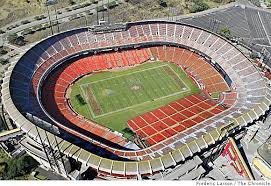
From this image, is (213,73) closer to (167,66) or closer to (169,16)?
(167,66)

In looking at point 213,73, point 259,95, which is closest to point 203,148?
point 259,95

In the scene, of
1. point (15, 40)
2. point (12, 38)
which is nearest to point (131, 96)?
point (15, 40)

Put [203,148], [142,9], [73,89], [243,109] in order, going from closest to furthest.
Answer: [203,148], [243,109], [73,89], [142,9]

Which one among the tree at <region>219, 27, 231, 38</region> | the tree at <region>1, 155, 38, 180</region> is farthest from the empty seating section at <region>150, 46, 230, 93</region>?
the tree at <region>1, 155, 38, 180</region>

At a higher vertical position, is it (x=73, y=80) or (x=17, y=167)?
(x=73, y=80)

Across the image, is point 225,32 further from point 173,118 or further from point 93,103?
point 93,103

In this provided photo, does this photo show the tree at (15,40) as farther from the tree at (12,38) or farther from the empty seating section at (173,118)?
the empty seating section at (173,118)
